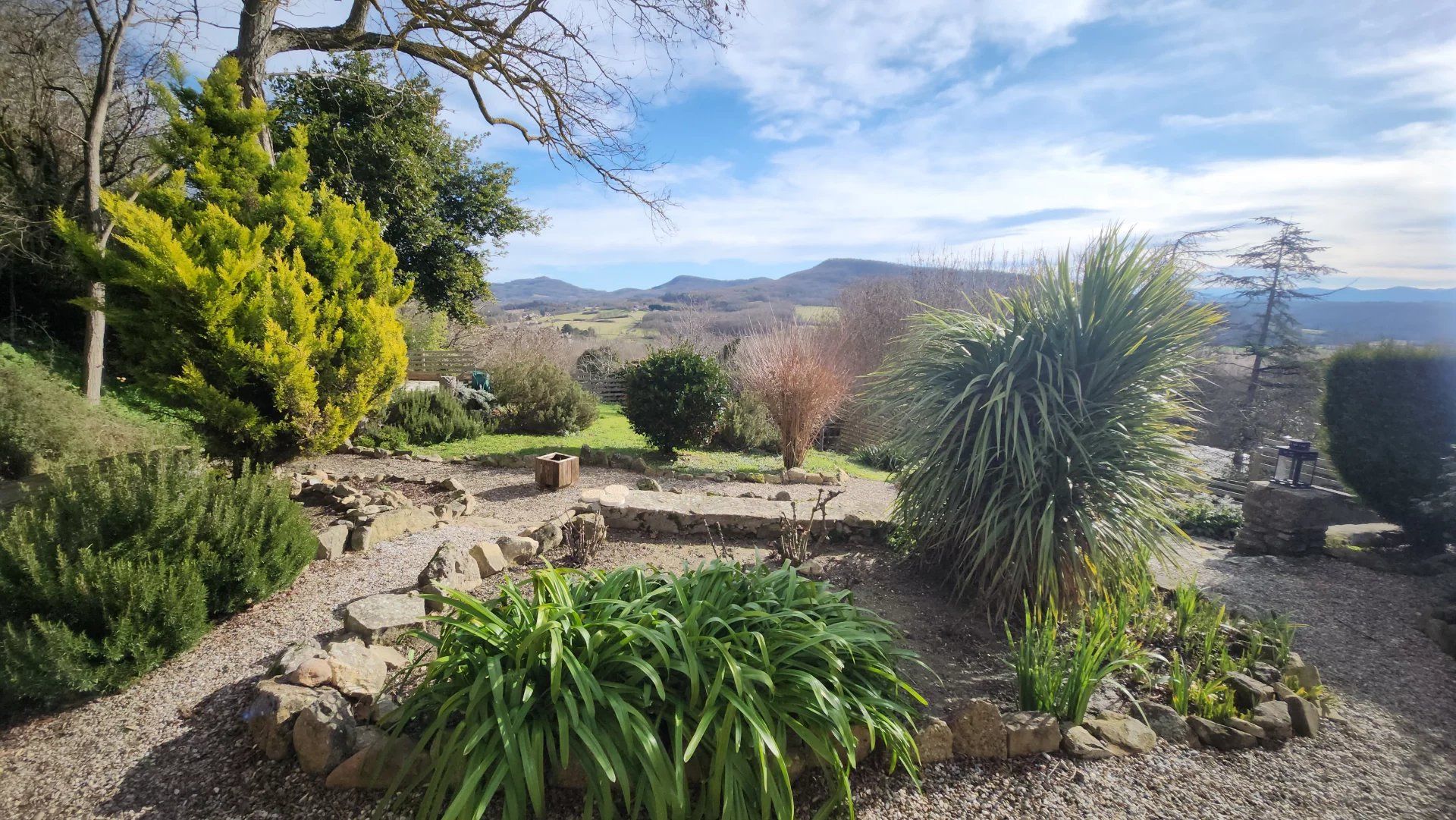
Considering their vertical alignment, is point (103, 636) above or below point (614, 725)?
below

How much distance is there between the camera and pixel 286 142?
24.6 feet

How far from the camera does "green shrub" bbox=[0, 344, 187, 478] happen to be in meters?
5.45

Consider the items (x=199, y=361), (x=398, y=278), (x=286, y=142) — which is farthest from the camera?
(x=398, y=278)

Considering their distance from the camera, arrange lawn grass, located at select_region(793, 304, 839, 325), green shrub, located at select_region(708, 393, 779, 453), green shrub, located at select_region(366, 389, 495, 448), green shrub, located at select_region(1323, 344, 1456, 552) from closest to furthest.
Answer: green shrub, located at select_region(1323, 344, 1456, 552) → green shrub, located at select_region(366, 389, 495, 448) → green shrub, located at select_region(708, 393, 779, 453) → lawn grass, located at select_region(793, 304, 839, 325)

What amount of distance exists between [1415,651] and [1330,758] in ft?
6.66

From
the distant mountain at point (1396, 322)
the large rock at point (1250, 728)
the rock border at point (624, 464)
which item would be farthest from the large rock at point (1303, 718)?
the rock border at point (624, 464)

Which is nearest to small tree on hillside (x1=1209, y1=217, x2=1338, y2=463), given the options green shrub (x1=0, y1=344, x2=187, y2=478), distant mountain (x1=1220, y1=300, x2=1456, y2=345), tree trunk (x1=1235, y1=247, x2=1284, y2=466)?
tree trunk (x1=1235, y1=247, x2=1284, y2=466)

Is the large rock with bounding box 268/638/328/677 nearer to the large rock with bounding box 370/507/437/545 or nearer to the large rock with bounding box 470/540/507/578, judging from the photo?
the large rock with bounding box 470/540/507/578

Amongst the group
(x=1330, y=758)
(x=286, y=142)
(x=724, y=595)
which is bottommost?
(x=1330, y=758)

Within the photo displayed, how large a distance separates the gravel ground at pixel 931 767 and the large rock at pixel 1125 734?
5 centimetres

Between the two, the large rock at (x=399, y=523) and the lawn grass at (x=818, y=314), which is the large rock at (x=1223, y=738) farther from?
the lawn grass at (x=818, y=314)

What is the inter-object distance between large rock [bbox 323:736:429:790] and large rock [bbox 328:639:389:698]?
1.35ft

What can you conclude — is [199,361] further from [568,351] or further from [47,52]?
[568,351]

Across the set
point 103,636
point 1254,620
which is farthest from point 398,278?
point 1254,620
